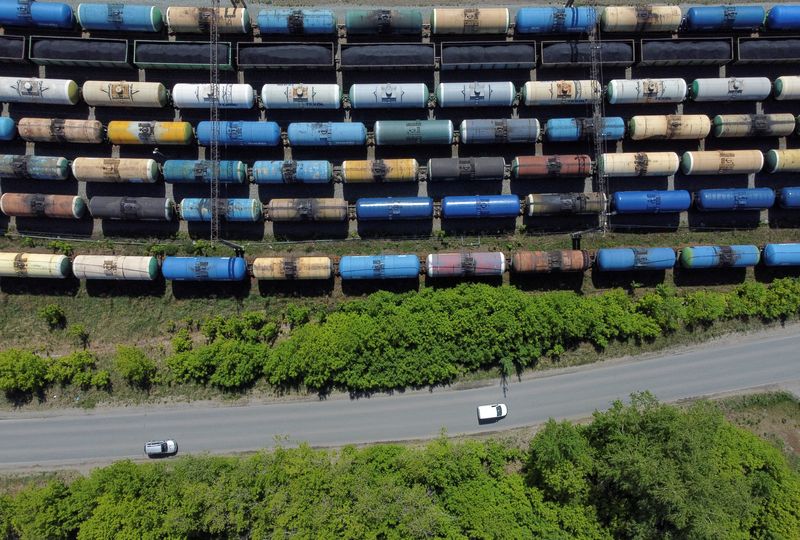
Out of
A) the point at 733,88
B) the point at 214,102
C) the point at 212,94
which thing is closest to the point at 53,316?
the point at 214,102

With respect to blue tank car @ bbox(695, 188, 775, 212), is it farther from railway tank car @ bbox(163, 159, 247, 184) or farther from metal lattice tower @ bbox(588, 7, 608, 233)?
railway tank car @ bbox(163, 159, 247, 184)

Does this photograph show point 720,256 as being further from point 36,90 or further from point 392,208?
point 36,90

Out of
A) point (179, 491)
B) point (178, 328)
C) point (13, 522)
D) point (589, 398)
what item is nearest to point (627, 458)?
point (589, 398)

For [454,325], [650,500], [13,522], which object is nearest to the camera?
[650,500]

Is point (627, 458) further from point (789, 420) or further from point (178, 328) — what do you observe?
point (178, 328)

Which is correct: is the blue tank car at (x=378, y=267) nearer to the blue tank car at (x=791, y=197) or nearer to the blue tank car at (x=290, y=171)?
the blue tank car at (x=290, y=171)
